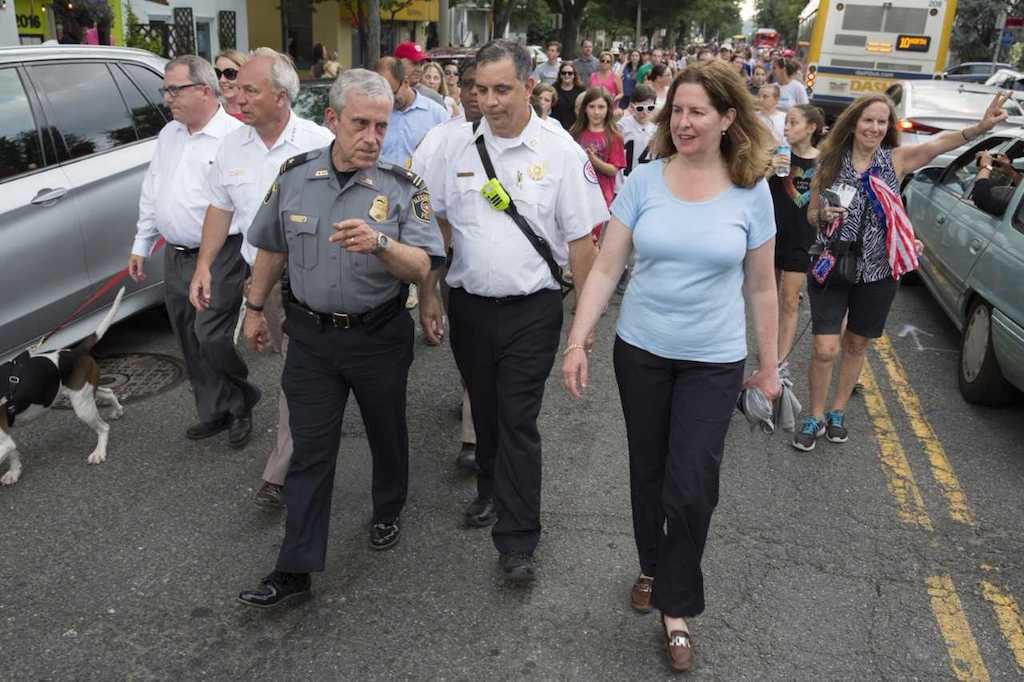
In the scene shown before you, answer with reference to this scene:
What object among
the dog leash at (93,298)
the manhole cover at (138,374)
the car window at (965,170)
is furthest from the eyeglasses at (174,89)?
the car window at (965,170)

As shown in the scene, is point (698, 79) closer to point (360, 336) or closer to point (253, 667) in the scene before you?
point (360, 336)

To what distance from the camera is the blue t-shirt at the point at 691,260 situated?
9.60 feet

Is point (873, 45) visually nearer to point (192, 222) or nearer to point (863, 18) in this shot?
point (863, 18)

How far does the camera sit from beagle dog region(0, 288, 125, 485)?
4.17 meters

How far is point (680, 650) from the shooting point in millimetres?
A: 3119

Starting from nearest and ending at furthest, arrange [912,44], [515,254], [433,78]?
[515,254] < [433,78] < [912,44]

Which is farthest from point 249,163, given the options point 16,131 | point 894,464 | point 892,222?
point 894,464

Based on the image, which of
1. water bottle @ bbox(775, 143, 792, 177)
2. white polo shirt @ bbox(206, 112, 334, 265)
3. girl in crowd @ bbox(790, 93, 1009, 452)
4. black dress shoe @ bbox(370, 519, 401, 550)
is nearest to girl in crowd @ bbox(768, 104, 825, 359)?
water bottle @ bbox(775, 143, 792, 177)

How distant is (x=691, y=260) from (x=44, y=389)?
10.1 feet

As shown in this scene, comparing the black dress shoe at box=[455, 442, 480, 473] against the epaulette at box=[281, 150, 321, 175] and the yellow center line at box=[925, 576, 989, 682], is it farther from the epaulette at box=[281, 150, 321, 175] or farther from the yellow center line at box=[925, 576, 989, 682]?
the yellow center line at box=[925, 576, 989, 682]

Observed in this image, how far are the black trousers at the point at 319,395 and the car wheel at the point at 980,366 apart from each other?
374cm

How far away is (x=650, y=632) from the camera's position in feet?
10.9

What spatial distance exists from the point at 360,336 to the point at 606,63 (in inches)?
506

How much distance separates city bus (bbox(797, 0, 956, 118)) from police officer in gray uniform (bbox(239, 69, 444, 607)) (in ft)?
65.7
